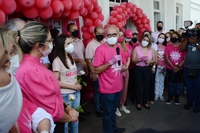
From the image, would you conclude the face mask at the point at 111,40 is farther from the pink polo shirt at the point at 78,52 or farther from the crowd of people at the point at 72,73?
the pink polo shirt at the point at 78,52

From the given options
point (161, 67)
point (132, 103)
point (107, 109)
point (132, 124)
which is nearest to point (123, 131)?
point (132, 124)

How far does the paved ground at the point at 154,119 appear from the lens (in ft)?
10.5

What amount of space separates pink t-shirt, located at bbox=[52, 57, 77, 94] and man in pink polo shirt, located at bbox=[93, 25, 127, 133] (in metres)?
0.34

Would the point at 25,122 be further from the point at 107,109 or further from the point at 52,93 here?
the point at 107,109

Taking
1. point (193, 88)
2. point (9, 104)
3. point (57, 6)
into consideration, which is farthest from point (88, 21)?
point (9, 104)

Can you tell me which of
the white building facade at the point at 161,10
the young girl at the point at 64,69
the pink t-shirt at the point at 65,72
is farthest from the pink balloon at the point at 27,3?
the white building facade at the point at 161,10

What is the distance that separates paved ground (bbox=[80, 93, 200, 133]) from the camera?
126 inches

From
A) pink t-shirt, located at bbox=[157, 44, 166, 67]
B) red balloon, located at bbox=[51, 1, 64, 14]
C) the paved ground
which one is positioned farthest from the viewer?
pink t-shirt, located at bbox=[157, 44, 166, 67]

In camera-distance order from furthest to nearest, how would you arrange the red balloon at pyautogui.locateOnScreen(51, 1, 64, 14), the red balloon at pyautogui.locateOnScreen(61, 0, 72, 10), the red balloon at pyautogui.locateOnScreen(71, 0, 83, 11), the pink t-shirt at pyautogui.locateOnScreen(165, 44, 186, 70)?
1. the pink t-shirt at pyautogui.locateOnScreen(165, 44, 186, 70)
2. the red balloon at pyautogui.locateOnScreen(71, 0, 83, 11)
3. the red balloon at pyautogui.locateOnScreen(61, 0, 72, 10)
4. the red balloon at pyautogui.locateOnScreen(51, 1, 64, 14)

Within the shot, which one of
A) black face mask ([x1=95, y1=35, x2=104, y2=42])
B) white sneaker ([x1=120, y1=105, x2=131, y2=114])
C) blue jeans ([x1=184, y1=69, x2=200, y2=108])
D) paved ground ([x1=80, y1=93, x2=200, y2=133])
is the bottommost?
paved ground ([x1=80, y1=93, x2=200, y2=133])

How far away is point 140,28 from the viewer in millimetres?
5578

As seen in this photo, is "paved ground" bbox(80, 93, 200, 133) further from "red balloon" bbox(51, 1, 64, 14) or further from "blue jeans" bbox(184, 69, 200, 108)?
"red balloon" bbox(51, 1, 64, 14)

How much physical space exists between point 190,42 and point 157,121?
1.65m

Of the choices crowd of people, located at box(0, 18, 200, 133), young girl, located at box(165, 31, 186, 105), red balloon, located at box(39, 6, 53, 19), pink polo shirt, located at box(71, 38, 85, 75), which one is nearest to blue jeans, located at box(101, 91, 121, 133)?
crowd of people, located at box(0, 18, 200, 133)
